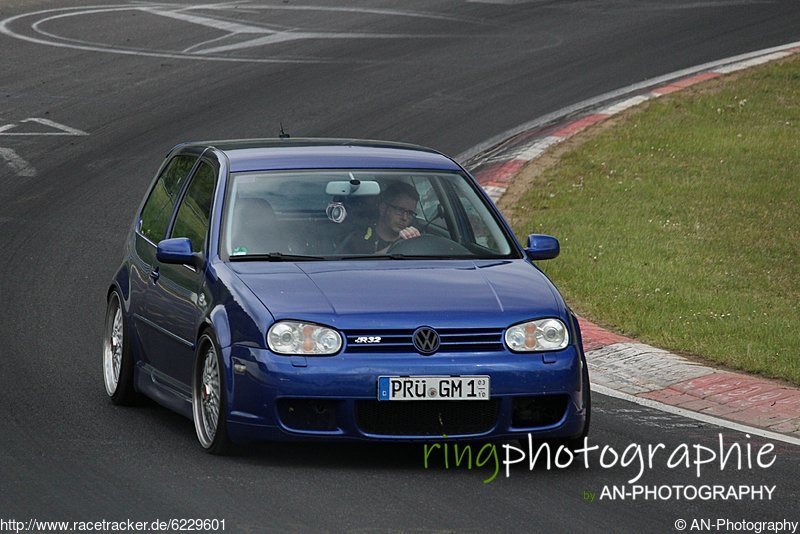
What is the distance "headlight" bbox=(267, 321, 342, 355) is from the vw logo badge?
Result: 37 cm

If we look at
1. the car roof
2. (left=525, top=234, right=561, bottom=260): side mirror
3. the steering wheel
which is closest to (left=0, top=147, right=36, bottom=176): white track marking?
the car roof

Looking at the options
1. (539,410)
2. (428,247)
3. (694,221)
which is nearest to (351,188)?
(428,247)

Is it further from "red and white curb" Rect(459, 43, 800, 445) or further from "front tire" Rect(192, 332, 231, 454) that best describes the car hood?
"red and white curb" Rect(459, 43, 800, 445)

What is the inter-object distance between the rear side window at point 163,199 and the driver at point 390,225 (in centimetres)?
144

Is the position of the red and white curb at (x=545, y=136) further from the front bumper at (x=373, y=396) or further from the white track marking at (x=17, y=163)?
the front bumper at (x=373, y=396)

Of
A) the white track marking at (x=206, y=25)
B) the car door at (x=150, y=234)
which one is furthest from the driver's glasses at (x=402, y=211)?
the white track marking at (x=206, y=25)

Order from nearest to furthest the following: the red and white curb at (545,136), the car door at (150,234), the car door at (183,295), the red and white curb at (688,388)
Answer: the car door at (183,295), the car door at (150,234), the red and white curb at (688,388), the red and white curb at (545,136)

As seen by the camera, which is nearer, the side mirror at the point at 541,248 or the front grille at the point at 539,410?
the front grille at the point at 539,410

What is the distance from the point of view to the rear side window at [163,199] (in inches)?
394

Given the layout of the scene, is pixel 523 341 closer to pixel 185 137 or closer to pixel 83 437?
pixel 83 437

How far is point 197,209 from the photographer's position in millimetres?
9453

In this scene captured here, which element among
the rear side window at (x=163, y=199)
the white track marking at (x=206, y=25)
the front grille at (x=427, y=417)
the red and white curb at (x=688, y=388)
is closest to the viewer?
the front grille at (x=427, y=417)

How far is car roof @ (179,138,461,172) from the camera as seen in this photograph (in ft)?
30.6

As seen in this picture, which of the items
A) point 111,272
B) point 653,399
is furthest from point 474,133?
point 653,399
